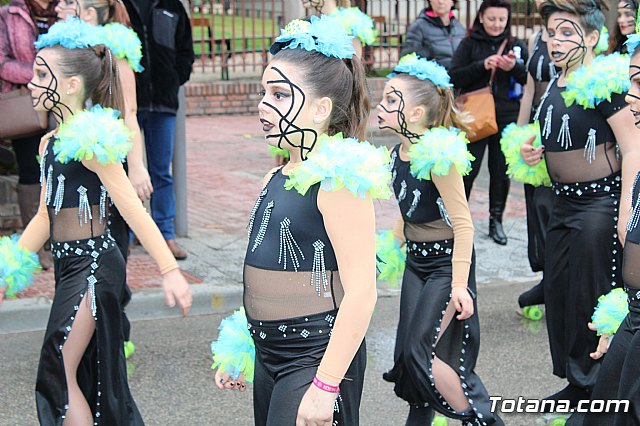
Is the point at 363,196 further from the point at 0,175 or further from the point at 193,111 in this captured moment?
the point at 193,111

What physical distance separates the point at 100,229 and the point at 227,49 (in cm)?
1288

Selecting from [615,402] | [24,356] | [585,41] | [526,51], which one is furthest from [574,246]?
[526,51]

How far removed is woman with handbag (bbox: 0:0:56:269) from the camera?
23.3 ft

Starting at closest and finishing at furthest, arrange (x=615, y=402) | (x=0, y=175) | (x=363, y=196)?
(x=363, y=196) < (x=615, y=402) < (x=0, y=175)

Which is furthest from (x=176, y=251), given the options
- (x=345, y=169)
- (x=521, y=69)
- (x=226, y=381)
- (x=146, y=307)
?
(x=345, y=169)

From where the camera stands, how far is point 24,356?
588cm

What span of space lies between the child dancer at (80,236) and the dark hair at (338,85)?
1085 mm

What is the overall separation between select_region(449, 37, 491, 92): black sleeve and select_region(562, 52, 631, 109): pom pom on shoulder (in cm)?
323

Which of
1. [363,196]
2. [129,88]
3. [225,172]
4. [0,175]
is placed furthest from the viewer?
[225,172]

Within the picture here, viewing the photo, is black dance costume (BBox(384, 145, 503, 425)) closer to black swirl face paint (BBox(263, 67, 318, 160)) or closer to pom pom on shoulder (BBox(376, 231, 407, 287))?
pom pom on shoulder (BBox(376, 231, 407, 287))

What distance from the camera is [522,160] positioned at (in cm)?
559

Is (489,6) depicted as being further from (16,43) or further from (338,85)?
(338,85)

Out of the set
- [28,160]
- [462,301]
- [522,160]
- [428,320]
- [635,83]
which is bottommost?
[428,320]

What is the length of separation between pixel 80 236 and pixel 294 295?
1.43 m
